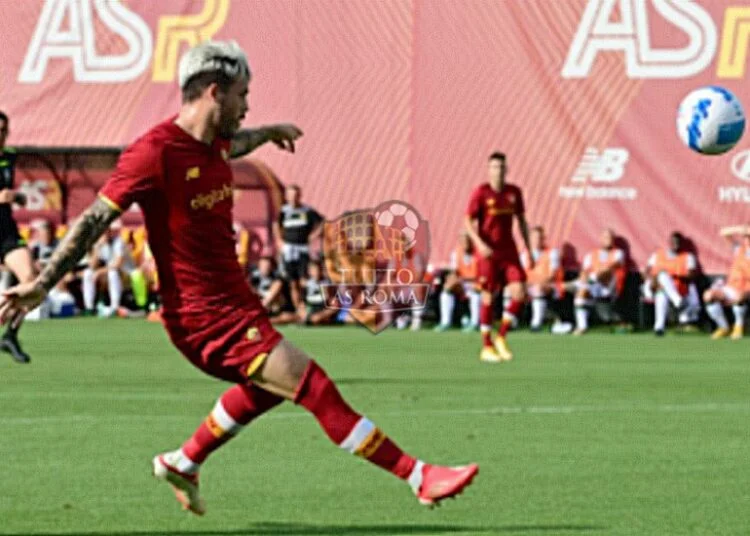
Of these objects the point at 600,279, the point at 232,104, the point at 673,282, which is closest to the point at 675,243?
the point at 673,282

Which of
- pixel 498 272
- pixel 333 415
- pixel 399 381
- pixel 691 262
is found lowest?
pixel 691 262

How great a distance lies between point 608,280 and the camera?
3144cm

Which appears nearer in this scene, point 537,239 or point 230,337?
A: point 230,337

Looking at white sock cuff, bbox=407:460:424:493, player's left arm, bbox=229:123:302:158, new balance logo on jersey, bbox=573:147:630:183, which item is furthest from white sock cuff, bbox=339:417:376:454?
new balance logo on jersey, bbox=573:147:630:183

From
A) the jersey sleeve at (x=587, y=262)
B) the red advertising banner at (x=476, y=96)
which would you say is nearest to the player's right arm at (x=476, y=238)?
the jersey sleeve at (x=587, y=262)

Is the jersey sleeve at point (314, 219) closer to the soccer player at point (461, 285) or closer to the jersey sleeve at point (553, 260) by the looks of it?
the soccer player at point (461, 285)

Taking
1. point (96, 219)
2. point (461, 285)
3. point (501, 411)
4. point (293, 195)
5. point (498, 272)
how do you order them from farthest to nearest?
point (461, 285) → point (293, 195) → point (498, 272) → point (501, 411) → point (96, 219)

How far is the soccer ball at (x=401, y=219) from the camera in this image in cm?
2491

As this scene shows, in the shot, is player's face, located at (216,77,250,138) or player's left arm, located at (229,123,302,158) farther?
player's left arm, located at (229,123,302,158)

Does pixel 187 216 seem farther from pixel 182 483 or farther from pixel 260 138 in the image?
pixel 182 483

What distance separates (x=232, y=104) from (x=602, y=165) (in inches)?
955

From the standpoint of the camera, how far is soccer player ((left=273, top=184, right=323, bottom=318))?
32438 millimetres

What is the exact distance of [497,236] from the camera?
77.2 ft

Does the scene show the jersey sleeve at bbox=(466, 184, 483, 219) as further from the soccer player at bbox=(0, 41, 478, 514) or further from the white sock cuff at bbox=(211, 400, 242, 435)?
the soccer player at bbox=(0, 41, 478, 514)
